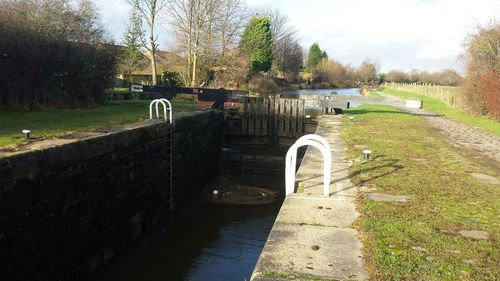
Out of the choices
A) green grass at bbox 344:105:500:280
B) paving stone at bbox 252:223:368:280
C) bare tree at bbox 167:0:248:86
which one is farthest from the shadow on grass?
bare tree at bbox 167:0:248:86

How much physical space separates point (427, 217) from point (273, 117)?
1187 centimetres

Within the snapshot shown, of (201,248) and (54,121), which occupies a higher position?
(54,121)

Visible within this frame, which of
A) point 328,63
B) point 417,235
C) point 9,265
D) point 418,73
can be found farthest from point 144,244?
point 418,73

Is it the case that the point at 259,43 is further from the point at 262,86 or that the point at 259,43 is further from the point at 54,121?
the point at 54,121

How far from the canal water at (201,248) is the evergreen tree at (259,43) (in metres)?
31.3

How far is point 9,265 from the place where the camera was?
5293 millimetres

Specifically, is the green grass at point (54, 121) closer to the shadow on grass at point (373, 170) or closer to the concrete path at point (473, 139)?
the shadow on grass at point (373, 170)

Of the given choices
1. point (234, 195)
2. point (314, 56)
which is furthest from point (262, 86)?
point (314, 56)

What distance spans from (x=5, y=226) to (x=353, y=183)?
14.8 feet

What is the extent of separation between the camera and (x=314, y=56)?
84688mm

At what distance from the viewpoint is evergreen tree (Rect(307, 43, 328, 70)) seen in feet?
276

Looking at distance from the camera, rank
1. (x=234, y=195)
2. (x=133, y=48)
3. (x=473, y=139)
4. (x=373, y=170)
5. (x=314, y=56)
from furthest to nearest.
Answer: (x=314, y=56), (x=133, y=48), (x=234, y=195), (x=473, y=139), (x=373, y=170)

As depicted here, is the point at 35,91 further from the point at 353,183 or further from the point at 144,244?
the point at 353,183

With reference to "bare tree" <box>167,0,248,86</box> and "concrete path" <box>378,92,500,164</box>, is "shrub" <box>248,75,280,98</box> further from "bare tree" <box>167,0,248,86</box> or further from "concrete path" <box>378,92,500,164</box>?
"concrete path" <box>378,92,500,164</box>
